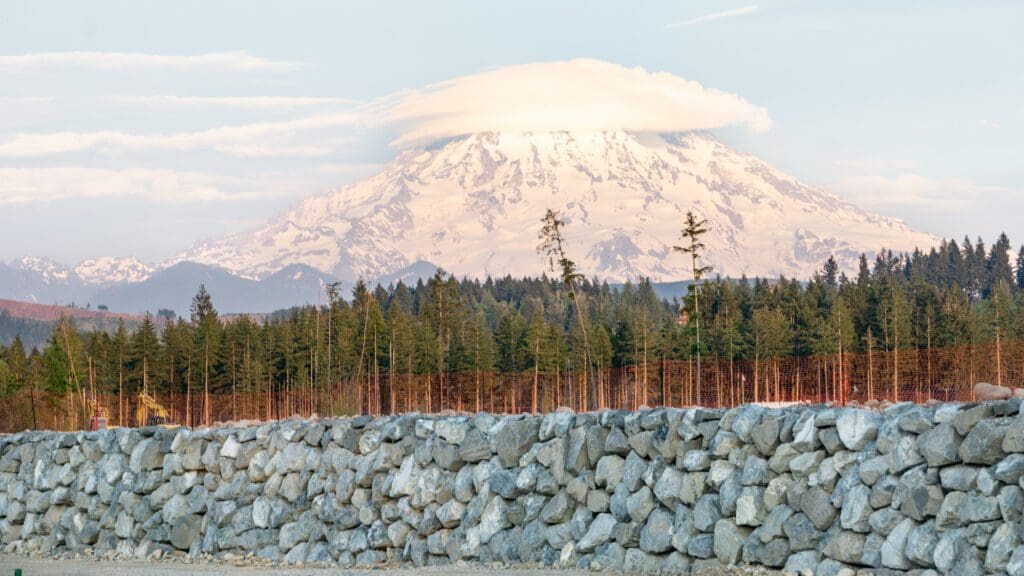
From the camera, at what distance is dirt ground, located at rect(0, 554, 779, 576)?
1383 cm

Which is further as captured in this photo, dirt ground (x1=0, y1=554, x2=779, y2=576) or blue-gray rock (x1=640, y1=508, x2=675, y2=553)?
dirt ground (x1=0, y1=554, x2=779, y2=576)

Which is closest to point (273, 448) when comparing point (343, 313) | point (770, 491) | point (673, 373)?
point (770, 491)

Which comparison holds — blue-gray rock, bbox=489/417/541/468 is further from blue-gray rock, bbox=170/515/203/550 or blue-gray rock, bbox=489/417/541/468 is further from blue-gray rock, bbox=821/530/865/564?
blue-gray rock, bbox=170/515/203/550

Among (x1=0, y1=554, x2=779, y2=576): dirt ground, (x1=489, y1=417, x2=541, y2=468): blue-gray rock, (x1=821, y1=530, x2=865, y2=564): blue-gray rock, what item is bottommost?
(x1=0, y1=554, x2=779, y2=576): dirt ground

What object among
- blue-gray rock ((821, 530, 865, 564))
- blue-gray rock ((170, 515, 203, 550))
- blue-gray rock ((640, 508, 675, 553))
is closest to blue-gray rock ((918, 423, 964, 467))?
blue-gray rock ((821, 530, 865, 564))

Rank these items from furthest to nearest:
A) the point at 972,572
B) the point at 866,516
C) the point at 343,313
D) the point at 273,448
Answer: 1. the point at 343,313
2. the point at 273,448
3. the point at 866,516
4. the point at 972,572

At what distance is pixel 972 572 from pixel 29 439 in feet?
55.7

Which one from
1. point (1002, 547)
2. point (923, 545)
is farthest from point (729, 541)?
point (1002, 547)

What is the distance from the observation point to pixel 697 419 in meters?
13.6

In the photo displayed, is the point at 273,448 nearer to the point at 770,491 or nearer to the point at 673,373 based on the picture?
the point at 770,491

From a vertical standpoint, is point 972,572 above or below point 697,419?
below

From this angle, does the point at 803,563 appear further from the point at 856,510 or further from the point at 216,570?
the point at 216,570

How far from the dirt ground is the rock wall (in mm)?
510

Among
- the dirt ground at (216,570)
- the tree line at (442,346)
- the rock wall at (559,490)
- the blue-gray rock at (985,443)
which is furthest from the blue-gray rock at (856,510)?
the tree line at (442,346)
